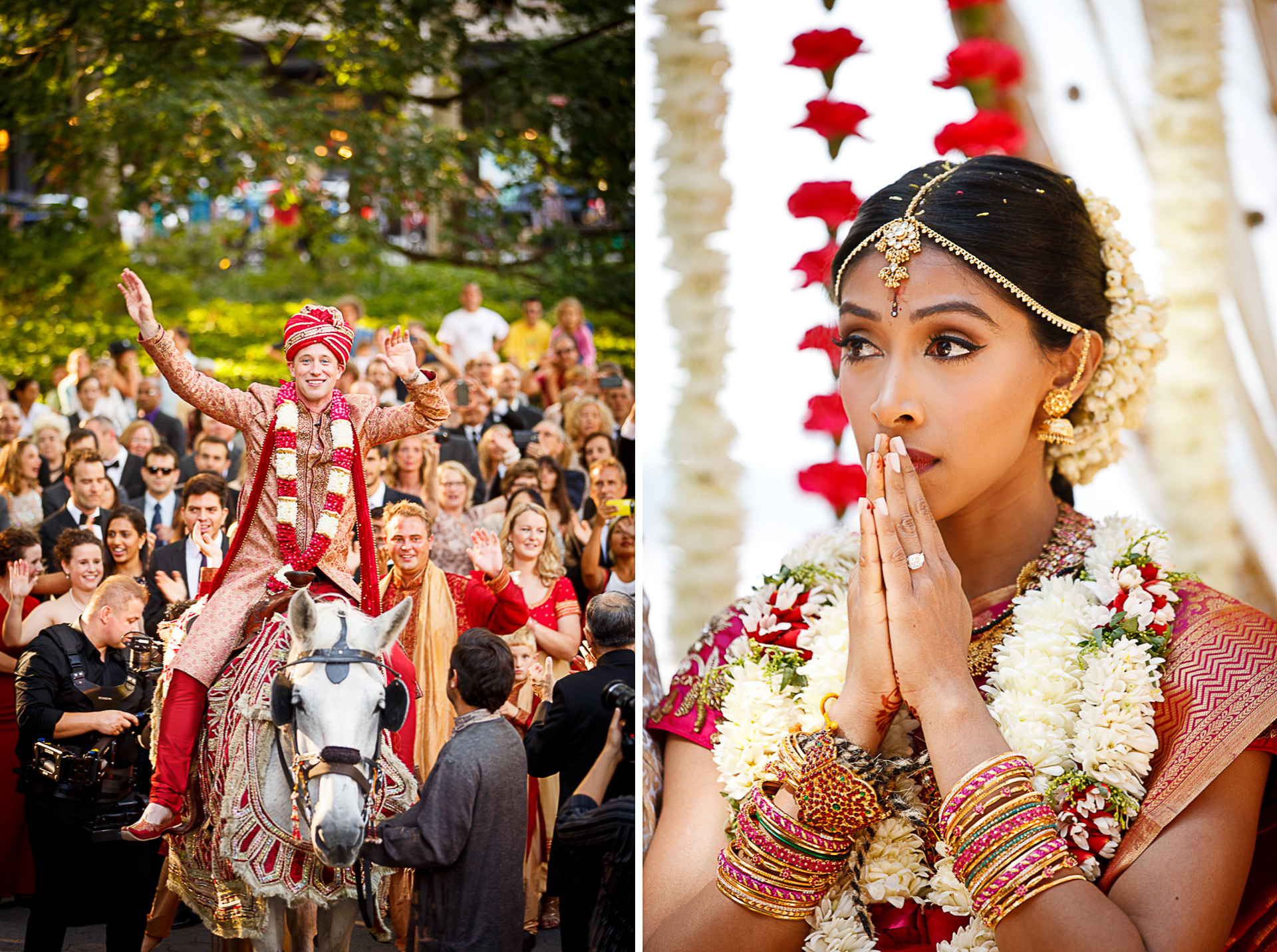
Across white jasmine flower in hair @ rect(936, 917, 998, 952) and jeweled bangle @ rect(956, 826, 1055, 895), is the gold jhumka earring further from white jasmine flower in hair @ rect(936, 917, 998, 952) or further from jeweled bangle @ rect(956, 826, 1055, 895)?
white jasmine flower in hair @ rect(936, 917, 998, 952)

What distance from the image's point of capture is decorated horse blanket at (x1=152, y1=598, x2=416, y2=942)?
260 cm

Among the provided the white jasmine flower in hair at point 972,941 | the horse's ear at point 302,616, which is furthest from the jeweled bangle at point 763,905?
the horse's ear at point 302,616

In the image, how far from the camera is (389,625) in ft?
8.40

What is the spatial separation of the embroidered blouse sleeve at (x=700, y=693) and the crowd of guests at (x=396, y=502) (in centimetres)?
38

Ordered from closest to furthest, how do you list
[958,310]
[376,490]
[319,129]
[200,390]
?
1. [958,310]
2. [200,390]
3. [376,490]
4. [319,129]

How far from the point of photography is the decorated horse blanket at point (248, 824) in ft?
8.52

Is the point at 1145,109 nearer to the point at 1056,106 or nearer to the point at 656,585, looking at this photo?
the point at 1056,106

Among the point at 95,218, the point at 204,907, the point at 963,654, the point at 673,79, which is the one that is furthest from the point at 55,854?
the point at 95,218

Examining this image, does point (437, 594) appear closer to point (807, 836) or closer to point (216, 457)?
point (807, 836)

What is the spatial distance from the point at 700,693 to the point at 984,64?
6.67 feet

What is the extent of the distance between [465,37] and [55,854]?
8.85 m

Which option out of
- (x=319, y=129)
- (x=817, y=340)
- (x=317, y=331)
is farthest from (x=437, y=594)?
(x=319, y=129)

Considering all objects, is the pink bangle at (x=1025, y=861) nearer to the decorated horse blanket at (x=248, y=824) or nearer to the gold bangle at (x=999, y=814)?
the gold bangle at (x=999, y=814)

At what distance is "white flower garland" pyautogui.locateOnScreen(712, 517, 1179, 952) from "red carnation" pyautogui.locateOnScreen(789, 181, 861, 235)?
4.33ft
